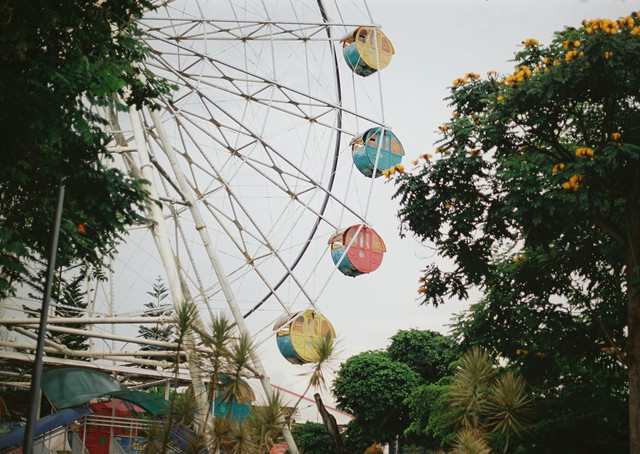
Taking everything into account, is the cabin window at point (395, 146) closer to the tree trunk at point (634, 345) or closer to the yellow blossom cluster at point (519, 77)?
the yellow blossom cluster at point (519, 77)

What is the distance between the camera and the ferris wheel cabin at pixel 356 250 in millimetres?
18359

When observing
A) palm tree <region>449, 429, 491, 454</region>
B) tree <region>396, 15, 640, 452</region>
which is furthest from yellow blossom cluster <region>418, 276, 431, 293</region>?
palm tree <region>449, 429, 491, 454</region>

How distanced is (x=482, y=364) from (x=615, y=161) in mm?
4297

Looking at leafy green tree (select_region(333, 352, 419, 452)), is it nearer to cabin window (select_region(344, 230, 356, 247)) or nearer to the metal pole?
cabin window (select_region(344, 230, 356, 247))

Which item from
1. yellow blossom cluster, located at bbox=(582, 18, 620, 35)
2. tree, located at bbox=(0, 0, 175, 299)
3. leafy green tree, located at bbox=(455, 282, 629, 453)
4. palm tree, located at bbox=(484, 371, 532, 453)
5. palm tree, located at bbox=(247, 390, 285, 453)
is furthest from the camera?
leafy green tree, located at bbox=(455, 282, 629, 453)

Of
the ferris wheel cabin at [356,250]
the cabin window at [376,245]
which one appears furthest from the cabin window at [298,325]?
the cabin window at [376,245]

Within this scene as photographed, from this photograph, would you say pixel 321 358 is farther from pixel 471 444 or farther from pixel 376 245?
pixel 376 245

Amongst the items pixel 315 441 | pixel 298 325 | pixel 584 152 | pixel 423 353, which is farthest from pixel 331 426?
pixel 423 353

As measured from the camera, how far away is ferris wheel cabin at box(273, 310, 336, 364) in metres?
16.8

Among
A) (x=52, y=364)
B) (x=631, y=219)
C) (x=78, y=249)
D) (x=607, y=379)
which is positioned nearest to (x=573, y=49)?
(x=631, y=219)

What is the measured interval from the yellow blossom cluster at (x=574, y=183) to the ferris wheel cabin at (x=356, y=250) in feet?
26.5

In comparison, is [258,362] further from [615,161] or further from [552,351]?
[615,161]

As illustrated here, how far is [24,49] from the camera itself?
8000 millimetres

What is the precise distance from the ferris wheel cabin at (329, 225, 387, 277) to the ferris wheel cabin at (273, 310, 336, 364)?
74.8 inches
